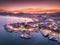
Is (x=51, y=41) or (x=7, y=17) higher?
(x=7, y=17)

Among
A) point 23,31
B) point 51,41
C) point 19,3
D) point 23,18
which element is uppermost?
point 19,3

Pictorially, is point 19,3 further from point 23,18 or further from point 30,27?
point 30,27

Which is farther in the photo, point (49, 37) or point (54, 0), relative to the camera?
point (54, 0)

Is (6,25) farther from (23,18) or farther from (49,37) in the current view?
(49,37)

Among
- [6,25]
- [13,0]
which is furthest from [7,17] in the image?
[13,0]

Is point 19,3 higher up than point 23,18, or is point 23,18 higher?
point 19,3

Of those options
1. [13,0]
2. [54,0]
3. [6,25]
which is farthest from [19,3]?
[54,0]

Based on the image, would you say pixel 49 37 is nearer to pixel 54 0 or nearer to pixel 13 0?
pixel 54 0

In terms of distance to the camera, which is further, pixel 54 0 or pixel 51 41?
pixel 54 0
